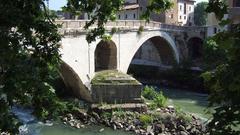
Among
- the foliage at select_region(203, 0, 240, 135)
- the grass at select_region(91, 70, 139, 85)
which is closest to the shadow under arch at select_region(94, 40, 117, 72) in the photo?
the grass at select_region(91, 70, 139, 85)

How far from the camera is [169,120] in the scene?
2412cm

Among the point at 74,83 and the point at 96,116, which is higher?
the point at 74,83

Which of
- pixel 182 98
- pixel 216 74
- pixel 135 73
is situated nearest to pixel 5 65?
pixel 216 74

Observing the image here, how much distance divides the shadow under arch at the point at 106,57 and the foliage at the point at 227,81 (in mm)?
24962

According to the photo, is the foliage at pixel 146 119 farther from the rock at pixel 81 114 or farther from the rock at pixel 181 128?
the rock at pixel 81 114

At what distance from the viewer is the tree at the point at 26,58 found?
19.2 feet

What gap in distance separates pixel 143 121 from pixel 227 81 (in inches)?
765

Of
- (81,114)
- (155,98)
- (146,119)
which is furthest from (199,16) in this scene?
(81,114)

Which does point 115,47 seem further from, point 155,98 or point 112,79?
point 155,98

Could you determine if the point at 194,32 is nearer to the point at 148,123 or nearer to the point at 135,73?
the point at 135,73

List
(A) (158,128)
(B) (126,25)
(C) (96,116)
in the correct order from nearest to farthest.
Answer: (A) (158,128), (C) (96,116), (B) (126,25)

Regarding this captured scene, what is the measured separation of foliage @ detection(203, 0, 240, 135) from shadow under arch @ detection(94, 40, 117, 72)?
25.0 m

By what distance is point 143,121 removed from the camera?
Result: 23891 mm

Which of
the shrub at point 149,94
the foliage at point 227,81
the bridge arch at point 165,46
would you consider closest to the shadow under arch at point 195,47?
the bridge arch at point 165,46
